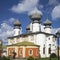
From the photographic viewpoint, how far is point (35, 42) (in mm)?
73312

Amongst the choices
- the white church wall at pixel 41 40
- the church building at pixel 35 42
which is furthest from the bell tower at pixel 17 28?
the white church wall at pixel 41 40

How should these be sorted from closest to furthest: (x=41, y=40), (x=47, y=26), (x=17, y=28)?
(x=41, y=40) < (x=47, y=26) < (x=17, y=28)

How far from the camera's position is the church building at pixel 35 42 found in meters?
68.7

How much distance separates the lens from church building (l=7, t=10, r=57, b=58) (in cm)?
6869

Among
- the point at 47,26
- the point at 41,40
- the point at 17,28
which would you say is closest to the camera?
the point at 41,40

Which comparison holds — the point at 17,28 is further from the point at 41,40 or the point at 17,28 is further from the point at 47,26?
the point at 41,40

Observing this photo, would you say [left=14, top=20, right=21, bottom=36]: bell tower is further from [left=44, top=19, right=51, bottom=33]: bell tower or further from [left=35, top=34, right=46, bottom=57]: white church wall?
[left=35, top=34, right=46, bottom=57]: white church wall

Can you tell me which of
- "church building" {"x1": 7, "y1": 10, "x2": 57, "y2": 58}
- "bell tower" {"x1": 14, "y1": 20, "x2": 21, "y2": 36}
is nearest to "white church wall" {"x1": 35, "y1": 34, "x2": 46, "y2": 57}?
"church building" {"x1": 7, "y1": 10, "x2": 57, "y2": 58}

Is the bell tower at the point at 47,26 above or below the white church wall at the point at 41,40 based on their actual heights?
above

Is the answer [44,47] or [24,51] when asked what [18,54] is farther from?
[44,47]

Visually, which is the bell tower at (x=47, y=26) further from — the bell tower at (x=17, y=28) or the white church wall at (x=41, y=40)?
the bell tower at (x=17, y=28)

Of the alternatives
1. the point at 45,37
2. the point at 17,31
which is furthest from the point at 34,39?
the point at 17,31

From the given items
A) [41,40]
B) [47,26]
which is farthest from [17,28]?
[41,40]

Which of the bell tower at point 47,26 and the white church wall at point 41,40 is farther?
the bell tower at point 47,26
